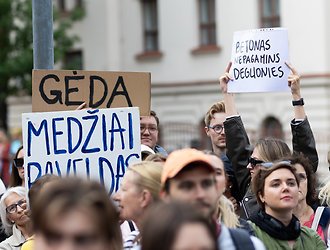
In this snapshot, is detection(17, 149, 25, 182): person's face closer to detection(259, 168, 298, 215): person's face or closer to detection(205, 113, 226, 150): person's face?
detection(205, 113, 226, 150): person's face

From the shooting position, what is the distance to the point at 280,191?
5.56 meters

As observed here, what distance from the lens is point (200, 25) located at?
95.5 ft

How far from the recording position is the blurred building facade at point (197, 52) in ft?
85.8

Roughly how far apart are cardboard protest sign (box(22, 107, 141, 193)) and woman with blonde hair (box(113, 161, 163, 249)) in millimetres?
1381

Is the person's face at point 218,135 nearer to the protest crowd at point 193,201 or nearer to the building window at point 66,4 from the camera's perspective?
the protest crowd at point 193,201

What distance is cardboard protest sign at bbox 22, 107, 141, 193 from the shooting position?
20.9 ft

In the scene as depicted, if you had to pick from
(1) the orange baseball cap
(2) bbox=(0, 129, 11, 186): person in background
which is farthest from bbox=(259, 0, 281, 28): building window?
(1) the orange baseball cap

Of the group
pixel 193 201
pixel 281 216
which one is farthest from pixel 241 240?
pixel 281 216

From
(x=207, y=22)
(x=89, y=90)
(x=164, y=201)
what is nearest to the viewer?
(x=164, y=201)

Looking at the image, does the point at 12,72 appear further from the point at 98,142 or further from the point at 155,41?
the point at 98,142

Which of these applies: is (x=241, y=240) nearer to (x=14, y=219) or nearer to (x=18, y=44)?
(x=14, y=219)

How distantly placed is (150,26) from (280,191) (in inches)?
990

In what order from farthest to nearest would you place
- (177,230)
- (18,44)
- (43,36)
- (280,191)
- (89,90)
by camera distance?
1. (18,44)
2. (43,36)
3. (89,90)
4. (280,191)
5. (177,230)

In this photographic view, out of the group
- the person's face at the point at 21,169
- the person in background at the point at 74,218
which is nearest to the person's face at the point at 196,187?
the person in background at the point at 74,218
